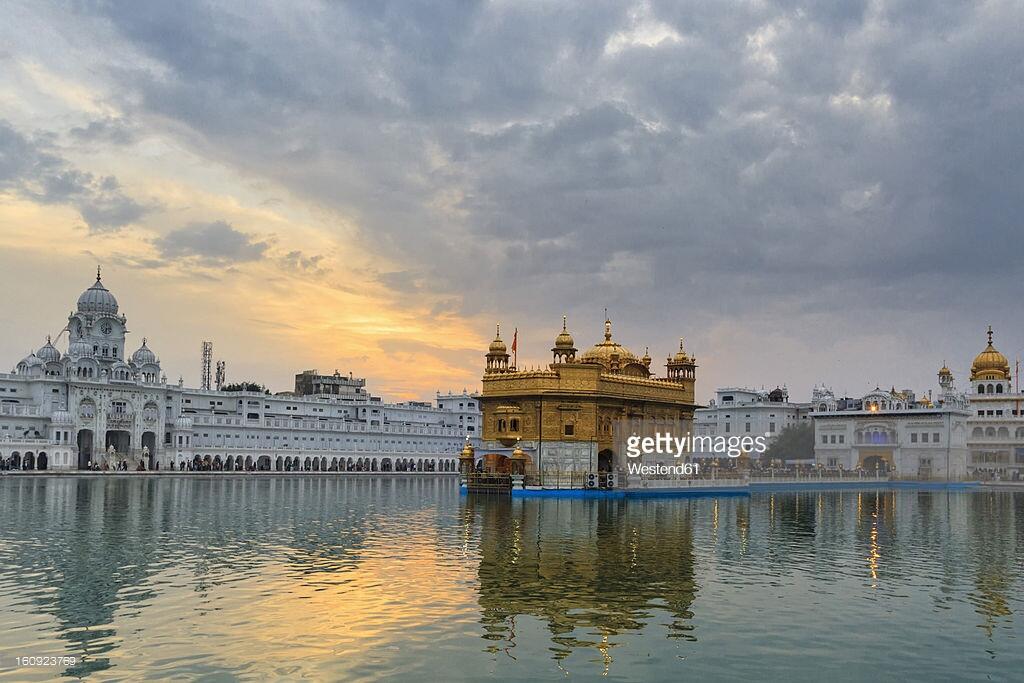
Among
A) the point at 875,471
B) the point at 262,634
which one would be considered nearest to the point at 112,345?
the point at 875,471

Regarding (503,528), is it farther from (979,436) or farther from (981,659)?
(979,436)

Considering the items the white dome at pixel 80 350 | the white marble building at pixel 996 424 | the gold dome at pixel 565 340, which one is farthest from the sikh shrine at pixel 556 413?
the white dome at pixel 80 350

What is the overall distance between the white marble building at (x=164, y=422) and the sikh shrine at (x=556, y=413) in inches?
2215

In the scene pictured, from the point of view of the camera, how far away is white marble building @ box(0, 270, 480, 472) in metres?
106

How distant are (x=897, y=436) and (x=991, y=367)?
16.7 meters

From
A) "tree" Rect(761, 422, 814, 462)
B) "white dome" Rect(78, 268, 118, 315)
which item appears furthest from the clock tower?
"tree" Rect(761, 422, 814, 462)

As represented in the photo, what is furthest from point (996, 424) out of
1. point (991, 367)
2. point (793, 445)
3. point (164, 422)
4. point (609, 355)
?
point (164, 422)

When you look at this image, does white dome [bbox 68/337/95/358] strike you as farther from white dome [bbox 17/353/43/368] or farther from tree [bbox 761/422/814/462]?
tree [bbox 761/422/814/462]

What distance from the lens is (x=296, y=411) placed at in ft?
442

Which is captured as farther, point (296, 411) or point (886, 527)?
point (296, 411)

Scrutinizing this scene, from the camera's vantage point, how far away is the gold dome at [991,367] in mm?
114375

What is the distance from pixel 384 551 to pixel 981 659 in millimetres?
17485

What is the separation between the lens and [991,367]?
114875mm

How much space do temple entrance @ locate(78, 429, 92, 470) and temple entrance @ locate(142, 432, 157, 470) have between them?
6.00 m
